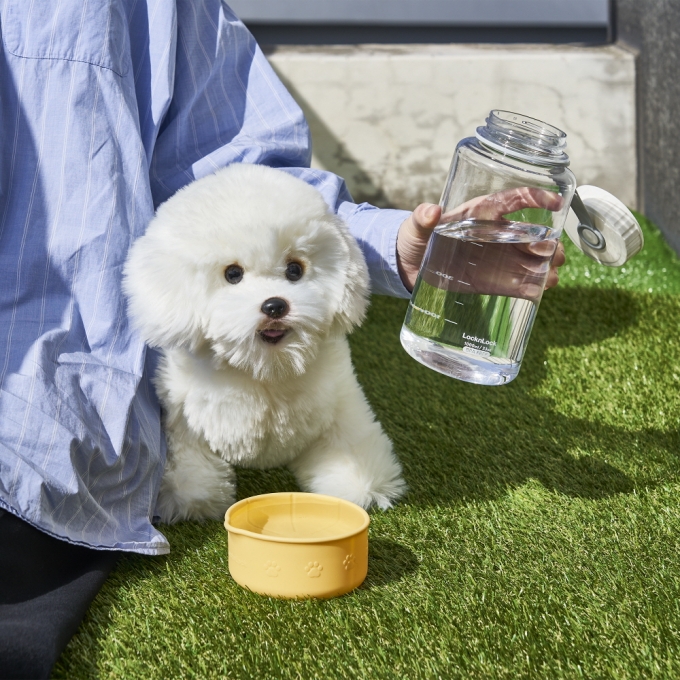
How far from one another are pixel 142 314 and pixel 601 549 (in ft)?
2.43

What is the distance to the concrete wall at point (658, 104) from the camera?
8.64 feet

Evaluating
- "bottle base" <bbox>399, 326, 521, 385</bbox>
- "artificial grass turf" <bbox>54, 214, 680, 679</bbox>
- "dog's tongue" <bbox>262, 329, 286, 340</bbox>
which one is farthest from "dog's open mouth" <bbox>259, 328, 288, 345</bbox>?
"artificial grass turf" <bbox>54, 214, 680, 679</bbox>

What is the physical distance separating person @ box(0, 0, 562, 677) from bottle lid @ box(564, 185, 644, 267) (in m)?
0.07

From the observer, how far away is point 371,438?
54.2 inches

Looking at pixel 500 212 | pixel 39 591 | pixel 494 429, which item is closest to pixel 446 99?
pixel 494 429

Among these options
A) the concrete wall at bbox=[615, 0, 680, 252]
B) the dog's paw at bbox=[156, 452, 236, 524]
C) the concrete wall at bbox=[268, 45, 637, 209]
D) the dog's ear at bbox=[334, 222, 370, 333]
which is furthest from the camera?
the concrete wall at bbox=[268, 45, 637, 209]

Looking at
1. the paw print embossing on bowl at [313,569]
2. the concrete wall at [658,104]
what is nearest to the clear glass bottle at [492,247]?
the paw print embossing on bowl at [313,569]

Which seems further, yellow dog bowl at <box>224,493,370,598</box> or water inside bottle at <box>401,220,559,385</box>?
water inside bottle at <box>401,220,559,385</box>

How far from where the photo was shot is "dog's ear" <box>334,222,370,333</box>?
1.17 metres

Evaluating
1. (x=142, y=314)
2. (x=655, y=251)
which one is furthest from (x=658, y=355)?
(x=142, y=314)

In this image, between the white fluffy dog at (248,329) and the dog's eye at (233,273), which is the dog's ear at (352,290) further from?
→ the dog's eye at (233,273)

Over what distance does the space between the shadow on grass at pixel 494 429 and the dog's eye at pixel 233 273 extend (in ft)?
1.63

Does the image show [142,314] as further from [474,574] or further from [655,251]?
[655,251]

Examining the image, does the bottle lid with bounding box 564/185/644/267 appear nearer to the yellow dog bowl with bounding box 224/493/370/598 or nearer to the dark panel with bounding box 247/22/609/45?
the yellow dog bowl with bounding box 224/493/370/598
